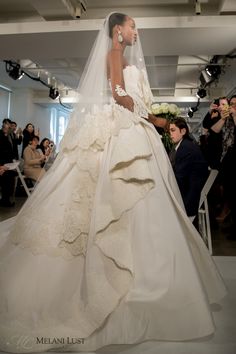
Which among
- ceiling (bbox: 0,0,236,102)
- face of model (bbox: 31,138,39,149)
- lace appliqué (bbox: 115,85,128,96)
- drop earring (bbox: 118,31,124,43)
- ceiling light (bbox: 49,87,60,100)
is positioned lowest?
face of model (bbox: 31,138,39,149)

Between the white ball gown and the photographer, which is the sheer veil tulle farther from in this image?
the photographer

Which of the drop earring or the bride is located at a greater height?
the drop earring

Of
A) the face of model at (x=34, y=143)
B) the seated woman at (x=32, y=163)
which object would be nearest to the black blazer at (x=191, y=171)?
the seated woman at (x=32, y=163)

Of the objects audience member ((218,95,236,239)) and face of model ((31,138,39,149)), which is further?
face of model ((31,138,39,149))

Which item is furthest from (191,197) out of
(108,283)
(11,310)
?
(11,310)

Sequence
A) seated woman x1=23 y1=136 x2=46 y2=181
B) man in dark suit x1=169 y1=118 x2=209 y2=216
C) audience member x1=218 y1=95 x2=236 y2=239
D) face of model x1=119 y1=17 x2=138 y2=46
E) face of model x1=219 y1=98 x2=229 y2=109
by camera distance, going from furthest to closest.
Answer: seated woman x1=23 y1=136 x2=46 y2=181
audience member x1=218 y1=95 x2=236 y2=239
face of model x1=219 y1=98 x2=229 y2=109
man in dark suit x1=169 y1=118 x2=209 y2=216
face of model x1=119 y1=17 x2=138 y2=46

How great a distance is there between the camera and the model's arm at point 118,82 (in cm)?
173

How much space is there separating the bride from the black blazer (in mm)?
805

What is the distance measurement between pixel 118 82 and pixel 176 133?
1.14m

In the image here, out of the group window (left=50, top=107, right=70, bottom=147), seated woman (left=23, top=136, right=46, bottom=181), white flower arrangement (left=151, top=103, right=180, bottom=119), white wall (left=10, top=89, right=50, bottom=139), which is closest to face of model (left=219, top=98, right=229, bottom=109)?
white flower arrangement (left=151, top=103, right=180, bottom=119)

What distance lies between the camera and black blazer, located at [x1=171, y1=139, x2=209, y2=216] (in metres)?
2.58

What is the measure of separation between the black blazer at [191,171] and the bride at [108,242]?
805 millimetres

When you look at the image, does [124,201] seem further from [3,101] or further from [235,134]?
[3,101]

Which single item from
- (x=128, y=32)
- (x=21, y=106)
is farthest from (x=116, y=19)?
(x=21, y=106)
